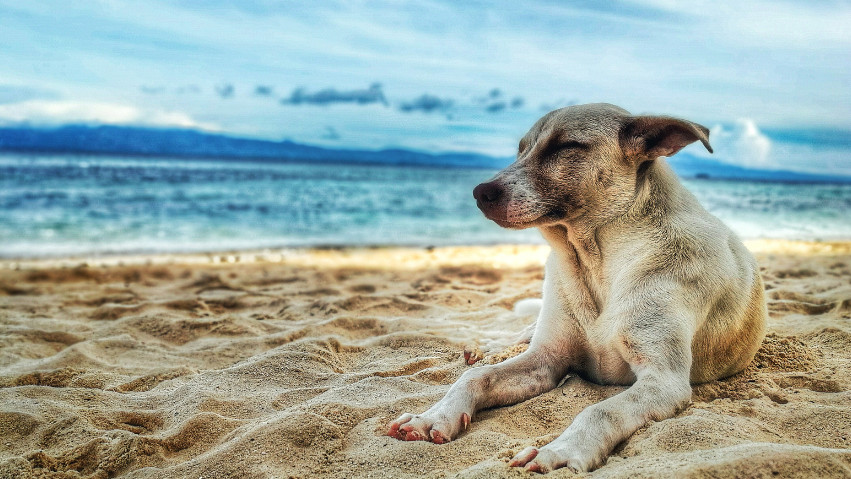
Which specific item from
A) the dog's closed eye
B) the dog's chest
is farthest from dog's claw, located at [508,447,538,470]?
the dog's closed eye

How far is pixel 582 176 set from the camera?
329 cm

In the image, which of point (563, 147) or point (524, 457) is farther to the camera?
point (563, 147)

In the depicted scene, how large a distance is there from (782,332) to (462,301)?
9.76ft

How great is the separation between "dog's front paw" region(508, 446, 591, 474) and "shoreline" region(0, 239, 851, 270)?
7022mm

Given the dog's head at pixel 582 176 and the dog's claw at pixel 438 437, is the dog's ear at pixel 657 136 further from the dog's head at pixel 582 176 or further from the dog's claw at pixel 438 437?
the dog's claw at pixel 438 437

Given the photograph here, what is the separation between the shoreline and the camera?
10.3m

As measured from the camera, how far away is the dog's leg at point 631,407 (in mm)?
2623

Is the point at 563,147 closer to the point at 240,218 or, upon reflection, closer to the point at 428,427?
the point at 428,427

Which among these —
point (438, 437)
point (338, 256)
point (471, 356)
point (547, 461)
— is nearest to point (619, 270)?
point (547, 461)

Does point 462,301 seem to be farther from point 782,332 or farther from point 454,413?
point 454,413

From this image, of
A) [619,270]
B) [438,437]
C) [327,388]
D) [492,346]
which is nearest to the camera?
[438,437]

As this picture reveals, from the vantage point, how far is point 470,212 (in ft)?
76.7

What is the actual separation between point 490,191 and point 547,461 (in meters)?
1.40

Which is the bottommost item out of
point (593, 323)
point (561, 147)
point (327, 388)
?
point (327, 388)
